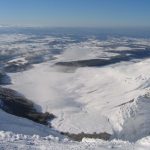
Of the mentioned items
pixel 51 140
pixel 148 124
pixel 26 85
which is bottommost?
pixel 26 85

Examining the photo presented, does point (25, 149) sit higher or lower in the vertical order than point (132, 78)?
higher

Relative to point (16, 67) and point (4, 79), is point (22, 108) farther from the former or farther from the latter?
point (16, 67)

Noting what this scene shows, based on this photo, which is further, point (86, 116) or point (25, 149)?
point (86, 116)

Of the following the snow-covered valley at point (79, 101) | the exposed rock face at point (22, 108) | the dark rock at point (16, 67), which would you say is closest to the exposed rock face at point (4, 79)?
the snow-covered valley at point (79, 101)

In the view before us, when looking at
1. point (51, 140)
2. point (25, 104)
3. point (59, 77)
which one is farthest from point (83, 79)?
point (51, 140)

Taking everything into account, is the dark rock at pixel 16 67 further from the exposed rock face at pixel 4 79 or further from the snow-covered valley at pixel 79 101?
the exposed rock face at pixel 4 79

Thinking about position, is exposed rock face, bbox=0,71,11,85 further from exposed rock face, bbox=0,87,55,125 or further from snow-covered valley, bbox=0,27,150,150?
exposed rock face, bbox=0,87,55,125

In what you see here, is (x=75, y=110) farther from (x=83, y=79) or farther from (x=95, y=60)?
(x=95, y=60)

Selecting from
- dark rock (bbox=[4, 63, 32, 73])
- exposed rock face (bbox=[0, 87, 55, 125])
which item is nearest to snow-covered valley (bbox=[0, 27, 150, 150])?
dark rock (bbox=[4, 63, 32, 73])
